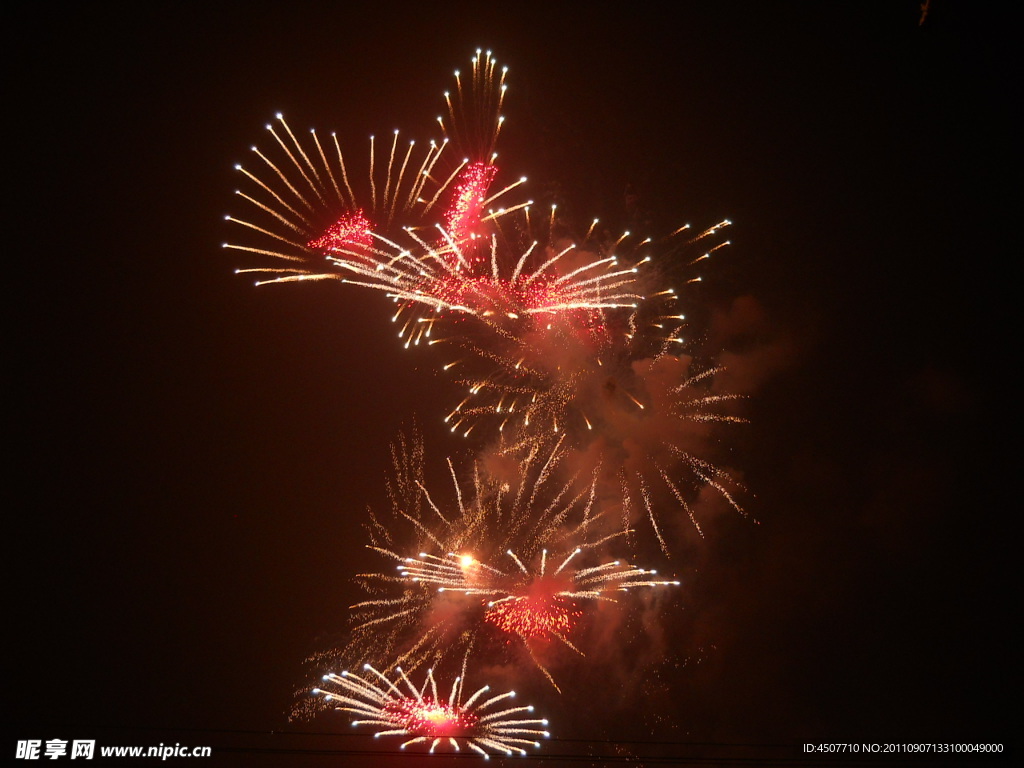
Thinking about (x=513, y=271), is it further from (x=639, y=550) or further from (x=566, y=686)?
(x=566, y=686)

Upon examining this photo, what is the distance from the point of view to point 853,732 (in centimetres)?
1518

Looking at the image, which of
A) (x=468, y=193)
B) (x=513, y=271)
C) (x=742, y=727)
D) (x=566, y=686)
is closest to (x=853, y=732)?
(x=742, y=727)

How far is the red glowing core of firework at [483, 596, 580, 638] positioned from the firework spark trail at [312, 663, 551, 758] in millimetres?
1553

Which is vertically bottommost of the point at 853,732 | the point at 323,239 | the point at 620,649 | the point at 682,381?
the point at 853,732

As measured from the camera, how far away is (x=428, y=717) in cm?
1503

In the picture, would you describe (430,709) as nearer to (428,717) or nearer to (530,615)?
(428,717)

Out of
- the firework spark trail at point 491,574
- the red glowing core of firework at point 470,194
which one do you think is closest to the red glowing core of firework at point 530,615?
the firework spark trail at point 491,574

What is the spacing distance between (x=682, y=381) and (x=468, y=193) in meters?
5.80

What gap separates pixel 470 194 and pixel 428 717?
11.4m

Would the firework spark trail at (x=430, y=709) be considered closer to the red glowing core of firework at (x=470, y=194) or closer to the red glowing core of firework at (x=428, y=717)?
the red glowing core of firework at (x=428, y=717)

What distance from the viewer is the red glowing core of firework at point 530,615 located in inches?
559

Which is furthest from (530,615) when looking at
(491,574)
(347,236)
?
(347,236)

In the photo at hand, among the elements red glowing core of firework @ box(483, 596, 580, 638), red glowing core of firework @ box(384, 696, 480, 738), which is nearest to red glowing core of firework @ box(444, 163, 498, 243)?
red glowing core of firework @ box(483, 596, 580, 638)

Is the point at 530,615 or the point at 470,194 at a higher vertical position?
the point at 470,194
